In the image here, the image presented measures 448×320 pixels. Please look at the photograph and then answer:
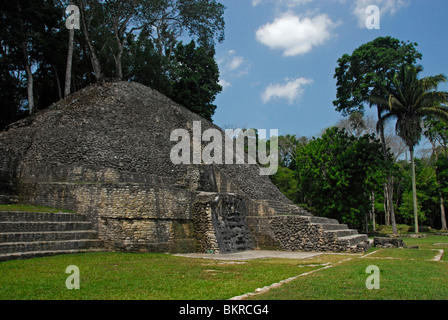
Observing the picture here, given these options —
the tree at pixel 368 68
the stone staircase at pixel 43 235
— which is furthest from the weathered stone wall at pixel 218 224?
the tree at pixel 368 68

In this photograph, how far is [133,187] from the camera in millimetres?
12359

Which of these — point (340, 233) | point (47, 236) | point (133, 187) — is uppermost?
point (133, 187)

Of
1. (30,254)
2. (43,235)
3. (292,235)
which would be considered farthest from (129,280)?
(292,235)

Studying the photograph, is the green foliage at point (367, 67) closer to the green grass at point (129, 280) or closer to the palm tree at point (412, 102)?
the palm tree at point (412, 102)

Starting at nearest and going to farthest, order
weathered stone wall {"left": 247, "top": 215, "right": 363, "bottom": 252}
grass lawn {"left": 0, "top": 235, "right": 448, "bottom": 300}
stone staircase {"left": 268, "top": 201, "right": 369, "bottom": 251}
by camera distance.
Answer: grass lawn {"left": 0, "top": 235, "right": 448, "bottom": 300} → stone staircase {"left": 268, "top": 201, "right": 369, "bottom": 251} → weathered stone wall {"left": 247, "top": 215, "right": 363, "bottom": 252}

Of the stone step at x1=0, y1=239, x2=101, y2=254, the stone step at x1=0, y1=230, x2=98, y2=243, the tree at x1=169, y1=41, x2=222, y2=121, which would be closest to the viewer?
the stone step at x1=0, y1=239, x2=101, y2=254

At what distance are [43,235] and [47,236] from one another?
0.15 meters

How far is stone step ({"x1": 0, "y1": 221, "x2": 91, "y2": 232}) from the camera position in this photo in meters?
10.0

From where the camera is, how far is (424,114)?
955 inches

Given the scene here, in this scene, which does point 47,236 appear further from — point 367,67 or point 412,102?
point 367,67

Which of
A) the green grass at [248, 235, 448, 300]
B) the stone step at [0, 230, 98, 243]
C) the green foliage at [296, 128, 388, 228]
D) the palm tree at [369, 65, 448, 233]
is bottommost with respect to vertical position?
the green grass at [248, 235, 448, 300]

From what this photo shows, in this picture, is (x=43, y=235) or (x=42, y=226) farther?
(x=42, y=226)

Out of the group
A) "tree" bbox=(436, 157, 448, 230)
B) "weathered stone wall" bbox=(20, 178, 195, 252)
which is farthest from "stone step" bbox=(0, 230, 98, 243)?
"tree" bbox=(436, 157, 448, 230)

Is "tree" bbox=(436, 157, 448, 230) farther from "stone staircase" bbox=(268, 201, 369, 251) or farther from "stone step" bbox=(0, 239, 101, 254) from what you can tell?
"stone step" bbox=(0, 239, 101, 254)
